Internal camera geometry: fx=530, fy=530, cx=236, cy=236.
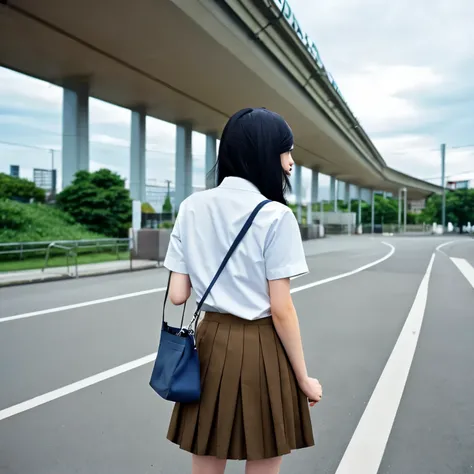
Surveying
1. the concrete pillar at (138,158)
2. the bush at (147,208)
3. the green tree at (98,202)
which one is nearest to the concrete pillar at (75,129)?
the green tree at (98,202)

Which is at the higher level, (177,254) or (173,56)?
(173,56)

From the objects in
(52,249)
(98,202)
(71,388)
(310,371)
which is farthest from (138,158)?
(71,388)

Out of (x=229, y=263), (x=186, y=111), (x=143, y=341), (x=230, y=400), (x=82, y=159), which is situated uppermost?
(x=186, y=111)

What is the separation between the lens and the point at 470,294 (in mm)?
11344

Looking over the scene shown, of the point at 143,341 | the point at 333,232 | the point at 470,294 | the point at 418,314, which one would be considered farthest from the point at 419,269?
the point at 333,232

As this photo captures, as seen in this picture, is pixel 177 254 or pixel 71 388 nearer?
pixel 177 254

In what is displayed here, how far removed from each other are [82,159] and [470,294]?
19.9 metres

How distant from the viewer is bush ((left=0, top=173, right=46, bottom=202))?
23.4 m

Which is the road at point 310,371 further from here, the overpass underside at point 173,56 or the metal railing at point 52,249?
the overpass underside at point 173,56

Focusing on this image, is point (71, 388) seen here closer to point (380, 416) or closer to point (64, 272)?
point (380, 416)

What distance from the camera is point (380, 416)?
418cm

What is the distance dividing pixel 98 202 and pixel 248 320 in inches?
921

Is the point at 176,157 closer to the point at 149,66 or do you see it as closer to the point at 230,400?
the point at 149,66

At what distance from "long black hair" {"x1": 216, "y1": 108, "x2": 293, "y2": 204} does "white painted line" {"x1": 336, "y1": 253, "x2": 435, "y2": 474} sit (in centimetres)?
211
